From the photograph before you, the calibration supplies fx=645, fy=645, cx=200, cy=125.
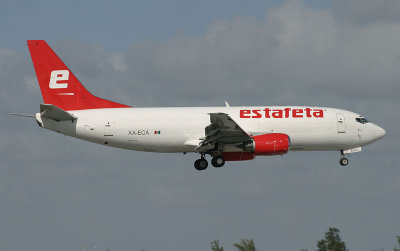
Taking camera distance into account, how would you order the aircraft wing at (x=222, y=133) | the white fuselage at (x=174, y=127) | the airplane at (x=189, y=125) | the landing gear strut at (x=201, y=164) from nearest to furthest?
the aircraft wing at (x=222, y=133) → the airplane at (x=189, y=125) → the white fuselage at (x=174, y=127) → the landing gear strut at (x=201, y=164)

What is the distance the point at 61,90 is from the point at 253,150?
16.9 metres

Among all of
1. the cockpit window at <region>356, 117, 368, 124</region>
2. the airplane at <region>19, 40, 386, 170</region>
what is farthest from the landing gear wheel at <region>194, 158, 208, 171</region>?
the cockpit window at <region>356, 117, 368, 124</region>

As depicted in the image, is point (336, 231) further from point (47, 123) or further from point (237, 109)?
point (47, 123)

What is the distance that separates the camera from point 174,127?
171 ft

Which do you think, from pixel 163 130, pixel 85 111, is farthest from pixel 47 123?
pixel 163 130

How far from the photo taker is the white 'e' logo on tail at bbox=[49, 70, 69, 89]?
54.2 meters

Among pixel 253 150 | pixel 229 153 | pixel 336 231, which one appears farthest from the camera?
pixel 229 153

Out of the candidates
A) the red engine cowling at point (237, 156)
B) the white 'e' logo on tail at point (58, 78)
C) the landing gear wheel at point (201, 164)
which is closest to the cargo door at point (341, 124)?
the red engine cowling at point (237, 156)

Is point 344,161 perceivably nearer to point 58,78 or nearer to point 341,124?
point 341,124

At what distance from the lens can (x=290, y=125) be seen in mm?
52312

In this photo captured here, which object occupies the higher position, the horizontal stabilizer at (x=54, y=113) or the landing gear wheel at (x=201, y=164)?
the horizontal stabilizer at (x=54, y=113)

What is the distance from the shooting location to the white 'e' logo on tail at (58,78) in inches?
2136

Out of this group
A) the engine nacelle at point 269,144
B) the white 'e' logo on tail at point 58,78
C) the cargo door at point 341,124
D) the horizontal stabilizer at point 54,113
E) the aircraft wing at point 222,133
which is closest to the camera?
the aircraft wing at point 222,133

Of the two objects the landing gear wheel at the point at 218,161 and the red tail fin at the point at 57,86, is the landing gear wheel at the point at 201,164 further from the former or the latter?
the red tail fin at the point at 57,86
